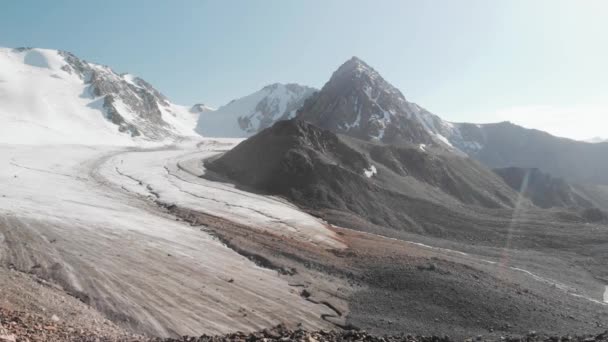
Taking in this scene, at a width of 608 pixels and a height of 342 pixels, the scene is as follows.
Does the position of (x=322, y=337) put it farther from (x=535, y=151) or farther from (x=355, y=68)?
(x=535, y=151)

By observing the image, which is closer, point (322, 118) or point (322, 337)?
point (322, 337)

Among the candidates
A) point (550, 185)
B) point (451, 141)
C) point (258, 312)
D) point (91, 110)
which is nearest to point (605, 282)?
point (258, 312)

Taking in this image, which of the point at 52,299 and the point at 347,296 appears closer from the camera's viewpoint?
the point at 52,299

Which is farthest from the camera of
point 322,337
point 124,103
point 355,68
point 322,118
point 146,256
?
point 124,103

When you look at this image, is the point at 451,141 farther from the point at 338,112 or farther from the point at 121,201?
the point at 121,201

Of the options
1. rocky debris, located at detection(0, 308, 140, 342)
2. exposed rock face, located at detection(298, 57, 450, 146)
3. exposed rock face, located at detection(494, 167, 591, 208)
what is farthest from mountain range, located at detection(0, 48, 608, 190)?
rocky debris, located at detection(0, 308, 140, 342)

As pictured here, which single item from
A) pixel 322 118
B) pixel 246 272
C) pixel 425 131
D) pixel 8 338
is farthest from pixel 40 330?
pixel 425 131

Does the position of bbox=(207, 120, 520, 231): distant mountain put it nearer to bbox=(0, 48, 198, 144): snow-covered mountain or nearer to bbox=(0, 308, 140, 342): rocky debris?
bbox=(0, 308, 140, 342): rocky debris
